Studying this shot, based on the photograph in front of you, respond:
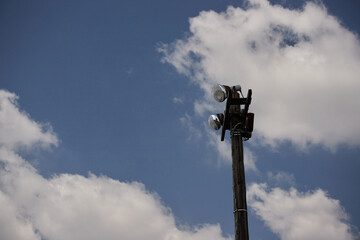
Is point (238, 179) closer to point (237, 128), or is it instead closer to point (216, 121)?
point (237, 128)

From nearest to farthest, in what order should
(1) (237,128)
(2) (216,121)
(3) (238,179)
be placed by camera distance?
(3) (238,179)
(1) (237,128)
(2) (216,121)

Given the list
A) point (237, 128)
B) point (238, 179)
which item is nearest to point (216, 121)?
point (237, 128)

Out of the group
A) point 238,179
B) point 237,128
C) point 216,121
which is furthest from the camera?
point 216,121

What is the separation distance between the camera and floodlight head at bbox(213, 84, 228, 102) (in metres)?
8.27

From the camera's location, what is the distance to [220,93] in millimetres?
8312

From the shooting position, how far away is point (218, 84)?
8.41m

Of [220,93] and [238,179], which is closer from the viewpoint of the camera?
[238,179]

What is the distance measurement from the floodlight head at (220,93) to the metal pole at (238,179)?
269 millimetres

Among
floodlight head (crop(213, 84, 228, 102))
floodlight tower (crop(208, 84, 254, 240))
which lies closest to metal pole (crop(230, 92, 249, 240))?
floodlight tower (crop(208, 84, 254, 240))

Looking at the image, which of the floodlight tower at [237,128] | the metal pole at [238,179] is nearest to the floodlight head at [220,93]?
the floodlight tower at [237,128]

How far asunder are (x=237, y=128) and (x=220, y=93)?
940 mm

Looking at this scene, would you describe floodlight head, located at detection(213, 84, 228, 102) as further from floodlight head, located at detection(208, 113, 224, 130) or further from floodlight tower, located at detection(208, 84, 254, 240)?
floodlight head, located at detection(208, 113, 224, 130)

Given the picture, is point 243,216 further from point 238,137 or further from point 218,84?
point 218,84

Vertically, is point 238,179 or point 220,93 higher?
point 220,93
